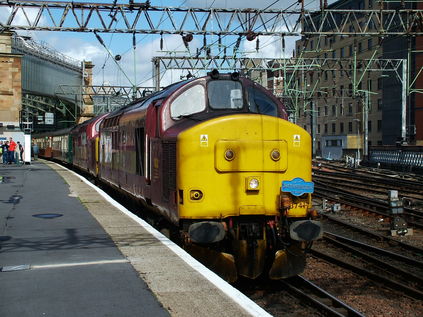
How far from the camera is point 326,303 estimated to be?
7.92 m

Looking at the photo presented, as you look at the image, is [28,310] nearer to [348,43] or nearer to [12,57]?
[12,57]

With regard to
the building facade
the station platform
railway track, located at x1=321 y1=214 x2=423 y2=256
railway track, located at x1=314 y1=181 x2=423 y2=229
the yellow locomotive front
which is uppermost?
the building facade

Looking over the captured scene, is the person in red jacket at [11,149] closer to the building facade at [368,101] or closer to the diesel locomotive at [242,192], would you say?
the building facade at [368,101]

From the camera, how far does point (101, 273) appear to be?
6816 mm

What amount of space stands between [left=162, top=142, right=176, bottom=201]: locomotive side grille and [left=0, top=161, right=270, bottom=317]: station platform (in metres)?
0.82

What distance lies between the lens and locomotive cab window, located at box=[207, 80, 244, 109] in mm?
9242

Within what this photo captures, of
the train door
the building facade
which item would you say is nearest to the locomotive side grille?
the train door

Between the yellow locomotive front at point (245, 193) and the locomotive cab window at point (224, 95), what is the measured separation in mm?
919

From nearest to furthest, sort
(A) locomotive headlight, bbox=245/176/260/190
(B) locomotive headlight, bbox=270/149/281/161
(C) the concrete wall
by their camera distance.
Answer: (A) locomotive headlight, bbox=245/176/260/190 → (B) locomotive headlight, bbox=270/149/281/161 → (C) the concrete wall

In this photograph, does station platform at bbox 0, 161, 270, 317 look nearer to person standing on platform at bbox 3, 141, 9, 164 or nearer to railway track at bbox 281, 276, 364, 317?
railway track at bbox 281, 276, 364, 317

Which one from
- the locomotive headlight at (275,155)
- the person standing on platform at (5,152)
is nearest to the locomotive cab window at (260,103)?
the locomotive headlight at (275,155)

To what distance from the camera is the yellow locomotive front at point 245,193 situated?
8125 mm

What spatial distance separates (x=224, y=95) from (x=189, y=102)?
58cm

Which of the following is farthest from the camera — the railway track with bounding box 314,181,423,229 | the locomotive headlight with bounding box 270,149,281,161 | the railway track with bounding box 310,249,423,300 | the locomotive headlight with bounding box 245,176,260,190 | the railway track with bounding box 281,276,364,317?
the railway track with bounding box 314,181,423,229
